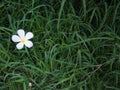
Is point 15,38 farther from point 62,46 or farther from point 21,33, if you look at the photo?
point 62,46

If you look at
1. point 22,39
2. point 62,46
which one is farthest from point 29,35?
point 62,46

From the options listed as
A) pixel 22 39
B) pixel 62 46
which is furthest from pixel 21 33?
pixel 62 46

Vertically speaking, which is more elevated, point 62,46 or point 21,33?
point 21,33

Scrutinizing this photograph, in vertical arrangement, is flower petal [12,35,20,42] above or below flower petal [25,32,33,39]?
below

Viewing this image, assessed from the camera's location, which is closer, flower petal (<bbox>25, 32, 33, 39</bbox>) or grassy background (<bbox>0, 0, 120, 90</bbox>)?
grassy background (<bbox>0, 0, 120, 90</bbox>)

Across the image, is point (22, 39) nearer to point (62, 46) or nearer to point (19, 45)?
point (19, 45)

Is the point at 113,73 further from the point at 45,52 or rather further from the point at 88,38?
the point at 45,52
